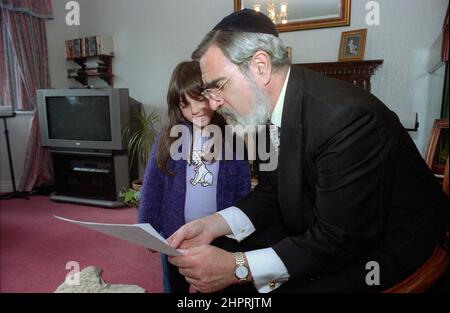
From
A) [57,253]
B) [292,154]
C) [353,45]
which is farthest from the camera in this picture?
[353,45]

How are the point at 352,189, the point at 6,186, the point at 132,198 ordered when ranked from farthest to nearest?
1. the point at 6,186
2. the point at 132,198
3. the point at 352,189

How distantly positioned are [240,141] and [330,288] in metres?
0.73

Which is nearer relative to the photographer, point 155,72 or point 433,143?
point 433,143

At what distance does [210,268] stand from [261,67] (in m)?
0.50

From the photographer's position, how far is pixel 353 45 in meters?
2.42

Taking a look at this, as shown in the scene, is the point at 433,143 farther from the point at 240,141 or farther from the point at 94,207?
the point at 94,207

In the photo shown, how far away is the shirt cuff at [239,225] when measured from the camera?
0.97 meters

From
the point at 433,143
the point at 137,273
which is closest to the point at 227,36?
the point at 433,143

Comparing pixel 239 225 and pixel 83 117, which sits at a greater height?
pixel 83 117

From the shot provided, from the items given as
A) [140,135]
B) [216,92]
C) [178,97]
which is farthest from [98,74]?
[216,92]

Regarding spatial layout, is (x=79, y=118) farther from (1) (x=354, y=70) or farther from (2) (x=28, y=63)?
(1) (x=354, y=70)

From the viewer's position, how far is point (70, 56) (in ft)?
12.1

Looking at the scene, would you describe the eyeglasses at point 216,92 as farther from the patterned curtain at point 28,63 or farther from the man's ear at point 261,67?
the patterned curtain at point 28,63
